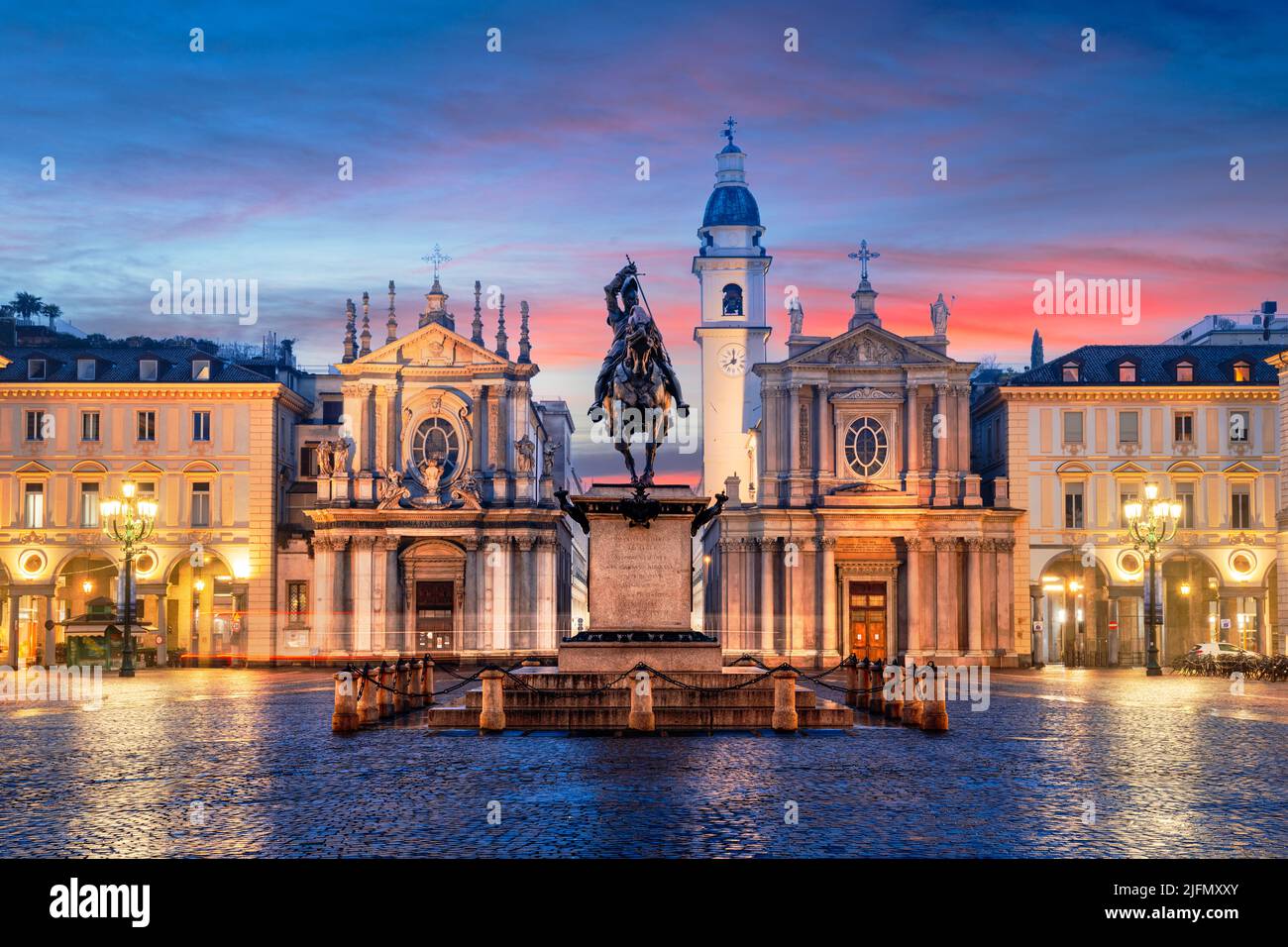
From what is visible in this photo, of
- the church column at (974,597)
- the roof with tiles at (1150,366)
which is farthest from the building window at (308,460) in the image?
the roof with tiles at (1150,366)

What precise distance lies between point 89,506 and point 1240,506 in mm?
53699

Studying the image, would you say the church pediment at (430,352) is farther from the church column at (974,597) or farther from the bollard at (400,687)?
the bollard at (400,687)

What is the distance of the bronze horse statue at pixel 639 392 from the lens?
2806cm

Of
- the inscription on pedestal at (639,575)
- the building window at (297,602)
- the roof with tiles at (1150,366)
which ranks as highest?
the roof with tiles at (1150,366)

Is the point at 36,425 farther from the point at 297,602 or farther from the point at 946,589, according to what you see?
the point at 946,589

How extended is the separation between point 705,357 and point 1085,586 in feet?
105

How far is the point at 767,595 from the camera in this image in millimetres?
66562

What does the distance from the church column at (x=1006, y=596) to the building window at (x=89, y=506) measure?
42326mm

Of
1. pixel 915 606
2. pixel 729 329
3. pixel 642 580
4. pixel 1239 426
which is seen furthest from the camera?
pixel 729 329

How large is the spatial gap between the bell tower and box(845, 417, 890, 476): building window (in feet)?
66.4

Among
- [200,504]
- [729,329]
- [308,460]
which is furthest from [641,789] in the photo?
[729,329]

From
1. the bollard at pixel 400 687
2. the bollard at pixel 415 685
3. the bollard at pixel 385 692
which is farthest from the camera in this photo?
the bollard at pixel 415 685

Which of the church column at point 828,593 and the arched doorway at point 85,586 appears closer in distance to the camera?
the church column at point 828,593

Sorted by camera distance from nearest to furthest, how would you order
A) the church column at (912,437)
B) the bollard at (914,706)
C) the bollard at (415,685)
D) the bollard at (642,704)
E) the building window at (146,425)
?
1. the bollard at (642,704)
2. the bollard at (914,706)
3. the bollard at (415,685)
4. the church column at (912,437)
5. the building window at (146,425)
